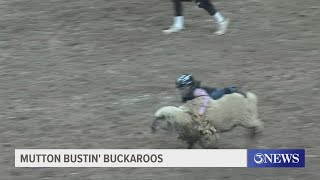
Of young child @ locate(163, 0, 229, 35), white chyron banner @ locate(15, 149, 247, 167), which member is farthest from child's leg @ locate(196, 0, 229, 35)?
white chyron banner @ locate(15, 149, 247, 167)

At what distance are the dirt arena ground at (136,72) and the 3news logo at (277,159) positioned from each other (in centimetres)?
7

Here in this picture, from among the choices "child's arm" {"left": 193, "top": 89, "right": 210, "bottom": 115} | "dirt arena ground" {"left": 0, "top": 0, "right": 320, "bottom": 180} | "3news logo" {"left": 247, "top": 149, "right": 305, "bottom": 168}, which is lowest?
"3news logo" {"left": 247, "top": 149, "right": 305, "bottom": 168}

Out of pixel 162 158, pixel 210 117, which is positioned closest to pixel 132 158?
pixel 162 158

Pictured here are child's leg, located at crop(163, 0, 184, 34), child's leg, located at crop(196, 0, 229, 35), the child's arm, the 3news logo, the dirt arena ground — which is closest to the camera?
the 3news logo

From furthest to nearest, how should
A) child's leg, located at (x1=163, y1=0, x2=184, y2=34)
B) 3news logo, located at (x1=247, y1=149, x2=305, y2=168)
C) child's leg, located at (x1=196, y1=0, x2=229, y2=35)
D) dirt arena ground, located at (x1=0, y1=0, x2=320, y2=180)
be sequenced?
child's leg, located at (x1=163, y1=0, x2=184, y2=34)
child's leg, located at (x1=196, y1=0, x2=229, y2=35)
dirt arena ground, located at (x1=0, y1=0, x2=320, y2=180)
3news logo, located at (x1=247, y1=149, x2=305, y2=168)

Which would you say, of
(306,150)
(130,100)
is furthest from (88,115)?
(306,150)

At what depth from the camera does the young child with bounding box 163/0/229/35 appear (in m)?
9.63

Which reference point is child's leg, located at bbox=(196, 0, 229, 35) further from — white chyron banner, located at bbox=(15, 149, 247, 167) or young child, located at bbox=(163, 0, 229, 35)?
white chyron banner, located at bbox=(15, 149, 247, 167)

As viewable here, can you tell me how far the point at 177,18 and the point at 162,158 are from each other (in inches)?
174

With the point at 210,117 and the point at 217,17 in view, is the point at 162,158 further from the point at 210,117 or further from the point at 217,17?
the point at 217,17

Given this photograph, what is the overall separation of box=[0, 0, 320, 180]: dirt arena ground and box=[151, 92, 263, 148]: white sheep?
371mm

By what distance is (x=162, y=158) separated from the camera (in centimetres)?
578

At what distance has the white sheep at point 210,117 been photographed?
18.7 feet

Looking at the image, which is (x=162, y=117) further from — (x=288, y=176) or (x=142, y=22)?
(x=142, y=22)
